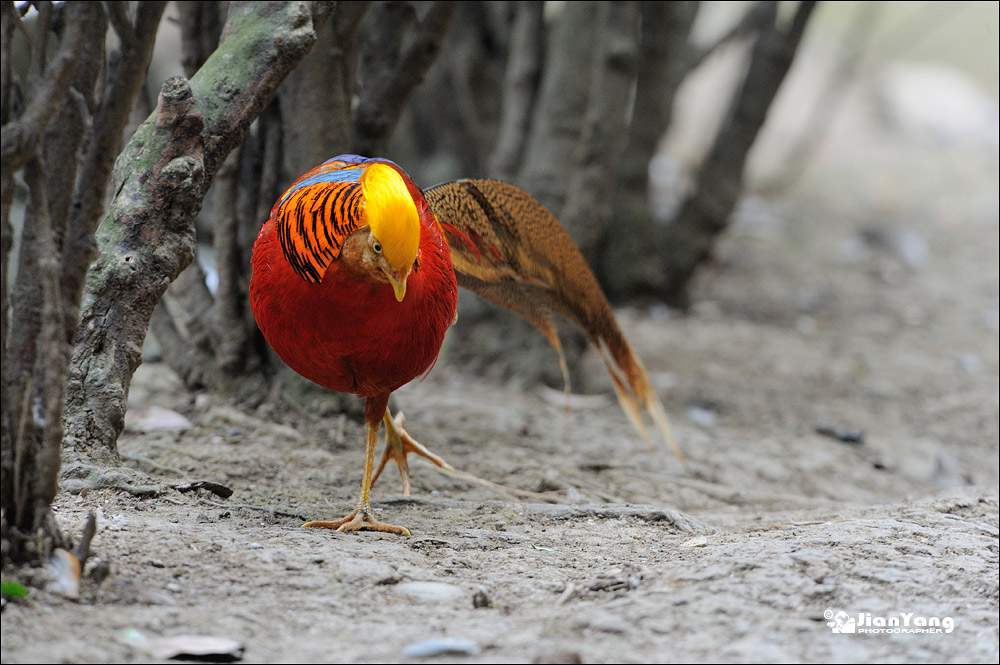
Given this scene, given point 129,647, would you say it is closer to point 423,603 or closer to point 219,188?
point 423,603

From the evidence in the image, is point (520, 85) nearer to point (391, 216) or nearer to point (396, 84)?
point (396, 84)

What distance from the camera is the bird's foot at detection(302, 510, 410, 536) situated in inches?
101

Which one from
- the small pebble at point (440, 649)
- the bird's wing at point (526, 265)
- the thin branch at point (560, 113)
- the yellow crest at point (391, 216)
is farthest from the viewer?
the thin branch at point (560, 113)

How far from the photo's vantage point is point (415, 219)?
2.20 meters

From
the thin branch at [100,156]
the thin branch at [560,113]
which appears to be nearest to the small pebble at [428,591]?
the thin branch at [100,156]

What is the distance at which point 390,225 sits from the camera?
2.13 m

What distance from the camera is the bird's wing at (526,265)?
3.12m

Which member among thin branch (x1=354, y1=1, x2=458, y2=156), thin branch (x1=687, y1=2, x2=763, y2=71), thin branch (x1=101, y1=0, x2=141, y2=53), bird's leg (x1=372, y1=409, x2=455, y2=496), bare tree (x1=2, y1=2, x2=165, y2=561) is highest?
thin branch (x1=687, y1=2, x2=763, y2=71)

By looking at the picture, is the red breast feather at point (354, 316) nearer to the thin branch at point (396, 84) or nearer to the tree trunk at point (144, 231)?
the tree trunk at point (144, 231)

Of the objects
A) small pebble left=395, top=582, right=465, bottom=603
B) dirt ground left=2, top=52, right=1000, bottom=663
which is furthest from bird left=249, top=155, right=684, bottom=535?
small pebble left=395, top=582, right=465, bottom=603

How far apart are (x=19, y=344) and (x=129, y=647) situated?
592 millimetres

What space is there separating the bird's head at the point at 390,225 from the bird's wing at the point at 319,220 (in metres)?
0.05

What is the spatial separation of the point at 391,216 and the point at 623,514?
1262 mm

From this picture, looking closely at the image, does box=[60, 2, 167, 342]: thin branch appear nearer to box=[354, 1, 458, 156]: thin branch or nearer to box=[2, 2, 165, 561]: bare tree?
box=[2, 2, 165, 561]: bare tree
